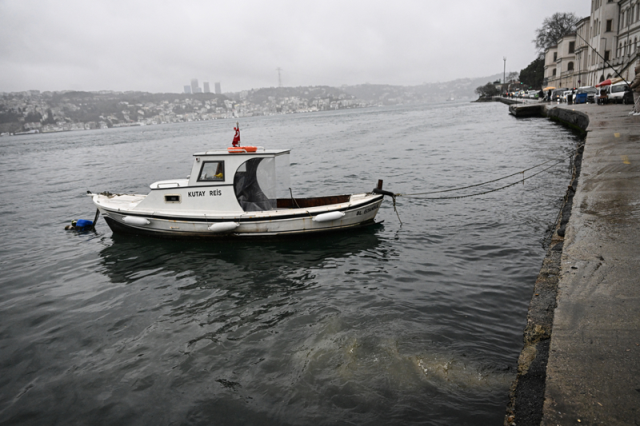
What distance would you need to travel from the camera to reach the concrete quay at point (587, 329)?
3.34 m

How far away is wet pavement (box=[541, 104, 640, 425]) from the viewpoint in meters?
3.29

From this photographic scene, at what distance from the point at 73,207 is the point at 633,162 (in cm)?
2128

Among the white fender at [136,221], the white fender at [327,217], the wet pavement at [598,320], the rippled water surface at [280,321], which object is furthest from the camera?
the white fender at [136,221]

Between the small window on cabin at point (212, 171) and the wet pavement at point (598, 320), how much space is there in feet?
27.8

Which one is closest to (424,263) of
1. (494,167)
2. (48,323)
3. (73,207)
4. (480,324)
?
(480,324)

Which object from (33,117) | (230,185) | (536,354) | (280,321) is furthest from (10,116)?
(536,354)

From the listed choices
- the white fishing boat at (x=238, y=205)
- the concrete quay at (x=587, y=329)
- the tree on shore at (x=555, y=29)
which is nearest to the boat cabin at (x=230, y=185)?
the white fishing boat at (x=238, y=205)

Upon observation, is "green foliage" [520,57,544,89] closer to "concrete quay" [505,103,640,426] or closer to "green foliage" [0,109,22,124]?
"concrete quay" [505,103,640,426]

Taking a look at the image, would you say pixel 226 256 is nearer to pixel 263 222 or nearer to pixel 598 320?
pixel 263 222

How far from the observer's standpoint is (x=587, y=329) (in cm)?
425

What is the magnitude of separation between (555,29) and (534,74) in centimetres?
1818

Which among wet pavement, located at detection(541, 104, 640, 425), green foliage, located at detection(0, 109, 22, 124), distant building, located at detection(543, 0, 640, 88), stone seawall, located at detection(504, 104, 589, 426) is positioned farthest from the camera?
green foliage, located at detection(0, 109, 22, 124)

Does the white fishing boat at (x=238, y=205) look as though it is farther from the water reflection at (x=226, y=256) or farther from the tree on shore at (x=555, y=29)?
the tree on shore at (x=555, y=29)

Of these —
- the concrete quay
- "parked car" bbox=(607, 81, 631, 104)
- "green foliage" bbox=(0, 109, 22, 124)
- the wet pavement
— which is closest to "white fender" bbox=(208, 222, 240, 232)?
the concrete quay
